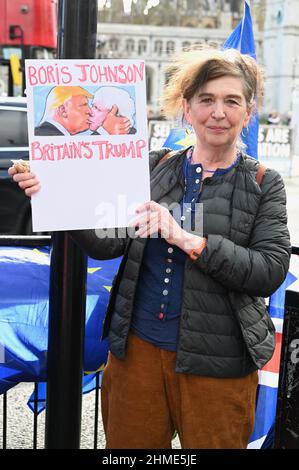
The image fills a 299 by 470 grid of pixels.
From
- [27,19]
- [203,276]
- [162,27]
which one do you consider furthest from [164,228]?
[162,27]

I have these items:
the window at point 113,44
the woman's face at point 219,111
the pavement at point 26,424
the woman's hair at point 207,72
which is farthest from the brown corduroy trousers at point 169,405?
the window at point 113,44

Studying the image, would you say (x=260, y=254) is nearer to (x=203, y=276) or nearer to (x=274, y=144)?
(x=203, y=276)

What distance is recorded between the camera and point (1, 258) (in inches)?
109

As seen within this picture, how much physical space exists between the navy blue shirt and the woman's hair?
21cm

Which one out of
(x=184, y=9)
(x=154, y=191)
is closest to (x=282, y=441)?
(x=154, y=191)

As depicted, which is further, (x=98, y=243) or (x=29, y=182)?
(x=98, y=243)

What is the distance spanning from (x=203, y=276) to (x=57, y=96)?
0.65m

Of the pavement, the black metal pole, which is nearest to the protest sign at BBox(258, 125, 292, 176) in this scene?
the pavement

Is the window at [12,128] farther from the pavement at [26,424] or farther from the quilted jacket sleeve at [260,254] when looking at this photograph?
the quilted jacket sleeve at [260,254]

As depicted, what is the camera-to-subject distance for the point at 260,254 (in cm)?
189

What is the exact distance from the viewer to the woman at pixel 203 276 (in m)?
1.89

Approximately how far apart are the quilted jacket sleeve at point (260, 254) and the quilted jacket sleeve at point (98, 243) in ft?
1.02

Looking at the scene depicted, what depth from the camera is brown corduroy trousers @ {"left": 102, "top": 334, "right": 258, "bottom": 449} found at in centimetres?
196

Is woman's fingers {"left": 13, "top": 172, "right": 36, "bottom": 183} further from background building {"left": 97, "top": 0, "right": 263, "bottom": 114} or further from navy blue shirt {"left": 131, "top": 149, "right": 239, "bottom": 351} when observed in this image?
background building {"left": 97, "top": 0, "right": 263, "bottom": 114}
